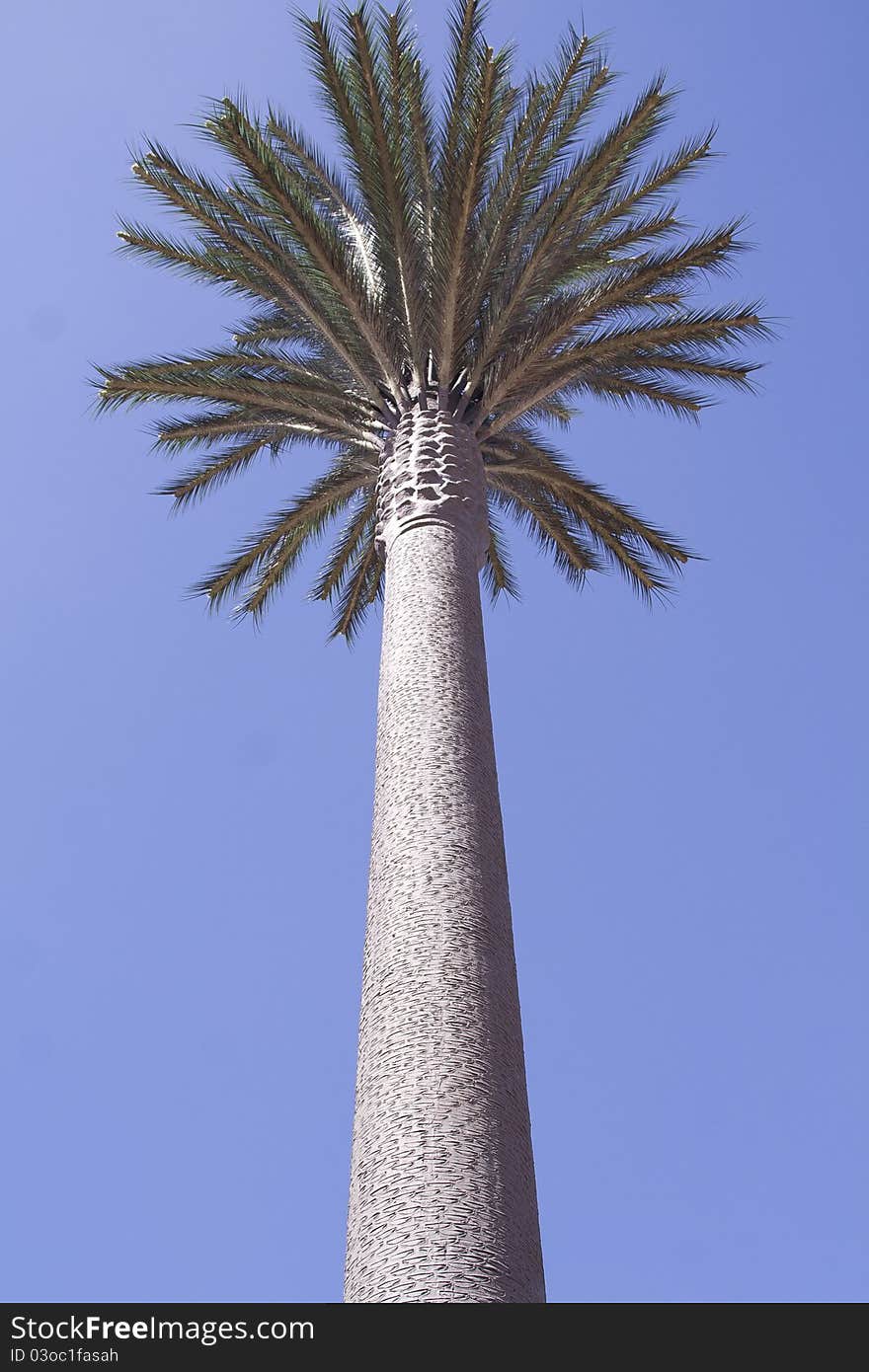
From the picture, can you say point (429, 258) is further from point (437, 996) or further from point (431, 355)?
point (437, 996)

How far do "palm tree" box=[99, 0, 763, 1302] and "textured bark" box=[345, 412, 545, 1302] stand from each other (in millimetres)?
22

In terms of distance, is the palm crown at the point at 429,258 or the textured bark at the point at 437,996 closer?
the textured bark at the point at 437,996

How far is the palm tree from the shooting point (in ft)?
22.8

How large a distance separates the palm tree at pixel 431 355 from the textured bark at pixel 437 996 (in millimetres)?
22

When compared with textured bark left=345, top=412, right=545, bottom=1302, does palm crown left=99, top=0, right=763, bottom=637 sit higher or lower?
higher

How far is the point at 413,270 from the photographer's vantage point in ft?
32.0

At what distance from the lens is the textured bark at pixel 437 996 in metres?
4.68

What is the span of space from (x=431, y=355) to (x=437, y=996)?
5.74 meters

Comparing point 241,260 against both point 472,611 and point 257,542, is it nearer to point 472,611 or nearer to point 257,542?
point 257,542

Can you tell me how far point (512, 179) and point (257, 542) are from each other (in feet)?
12.8

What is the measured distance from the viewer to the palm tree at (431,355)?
6957 millimetres

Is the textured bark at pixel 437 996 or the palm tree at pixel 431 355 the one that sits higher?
the palm tree at pixel 431 355

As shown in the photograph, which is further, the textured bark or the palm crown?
the palm crown

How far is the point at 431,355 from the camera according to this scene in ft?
32.6
